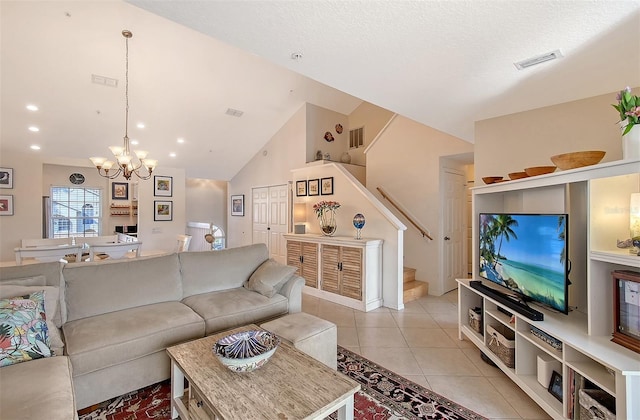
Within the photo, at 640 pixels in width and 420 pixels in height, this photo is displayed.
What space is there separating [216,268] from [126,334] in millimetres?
1116

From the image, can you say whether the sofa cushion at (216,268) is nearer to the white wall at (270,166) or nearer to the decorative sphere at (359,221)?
the decorative sphere at (359,221)

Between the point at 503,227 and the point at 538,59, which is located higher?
the point at 538,59

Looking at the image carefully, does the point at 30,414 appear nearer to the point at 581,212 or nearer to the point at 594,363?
the point at 594,363

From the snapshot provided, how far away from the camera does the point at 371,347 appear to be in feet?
9.36

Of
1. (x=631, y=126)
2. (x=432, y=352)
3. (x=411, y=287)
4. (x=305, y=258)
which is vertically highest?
(x=631, y=126)

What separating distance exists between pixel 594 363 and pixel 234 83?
5.80 m

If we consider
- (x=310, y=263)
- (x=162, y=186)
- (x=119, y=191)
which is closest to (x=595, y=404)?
(x=310, y=263)

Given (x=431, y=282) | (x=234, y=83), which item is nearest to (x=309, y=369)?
(x=431, y=282)

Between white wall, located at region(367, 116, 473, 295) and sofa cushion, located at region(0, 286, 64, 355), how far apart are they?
4.57 m

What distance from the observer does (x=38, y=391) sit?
138 centimetres

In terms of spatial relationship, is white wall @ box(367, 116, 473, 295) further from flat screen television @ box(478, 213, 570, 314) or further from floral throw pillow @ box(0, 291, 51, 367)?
floral throw pillow @ box(0, 291, 51, 367)

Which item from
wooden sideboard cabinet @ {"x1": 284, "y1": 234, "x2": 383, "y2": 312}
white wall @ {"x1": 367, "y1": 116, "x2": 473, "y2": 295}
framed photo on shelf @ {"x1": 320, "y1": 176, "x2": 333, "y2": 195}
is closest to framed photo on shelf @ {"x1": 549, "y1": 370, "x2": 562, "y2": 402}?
wooden sideboard cabinet @ {"x1": 284, "y1": 234, "x2": 383, "y2": 312}

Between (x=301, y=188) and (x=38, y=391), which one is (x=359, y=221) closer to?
(x=301, y=188)

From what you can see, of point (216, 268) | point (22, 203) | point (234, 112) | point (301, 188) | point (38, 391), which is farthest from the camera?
point (234, 112)
